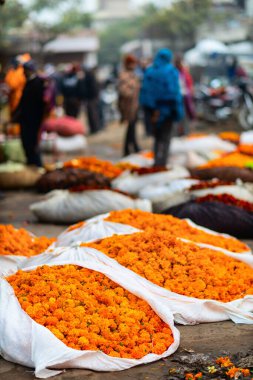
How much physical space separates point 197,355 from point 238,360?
25 centimetres

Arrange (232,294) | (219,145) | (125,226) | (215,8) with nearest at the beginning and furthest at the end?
(232,294) < (125,226) < (219,145) < (215,8)

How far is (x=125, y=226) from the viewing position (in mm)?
6730

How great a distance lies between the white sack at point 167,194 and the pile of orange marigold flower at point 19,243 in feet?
7.48

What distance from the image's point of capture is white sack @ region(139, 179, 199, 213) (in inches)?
361

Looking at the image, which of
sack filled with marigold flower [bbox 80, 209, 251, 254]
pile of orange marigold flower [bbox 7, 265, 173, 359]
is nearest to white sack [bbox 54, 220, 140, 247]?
sack filled with marigold flower [bbox 80, 209, 251, 254]

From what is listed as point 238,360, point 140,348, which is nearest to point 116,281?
point 140,348

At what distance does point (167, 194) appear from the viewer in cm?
940

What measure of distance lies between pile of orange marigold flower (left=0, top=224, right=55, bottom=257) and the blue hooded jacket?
4.83 meters

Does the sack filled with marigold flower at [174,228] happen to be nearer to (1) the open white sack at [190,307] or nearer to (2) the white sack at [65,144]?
(1) the open white sack at [190,307]

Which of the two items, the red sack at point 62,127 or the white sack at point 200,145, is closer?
the white sack at point 200,145

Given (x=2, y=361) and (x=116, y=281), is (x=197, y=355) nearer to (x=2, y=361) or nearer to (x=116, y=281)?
(x=116, y=281)

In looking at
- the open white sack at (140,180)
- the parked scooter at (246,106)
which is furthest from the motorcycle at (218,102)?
the open white sack at (140,180)

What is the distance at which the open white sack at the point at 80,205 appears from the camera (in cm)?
905

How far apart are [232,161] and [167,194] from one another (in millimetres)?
2209
